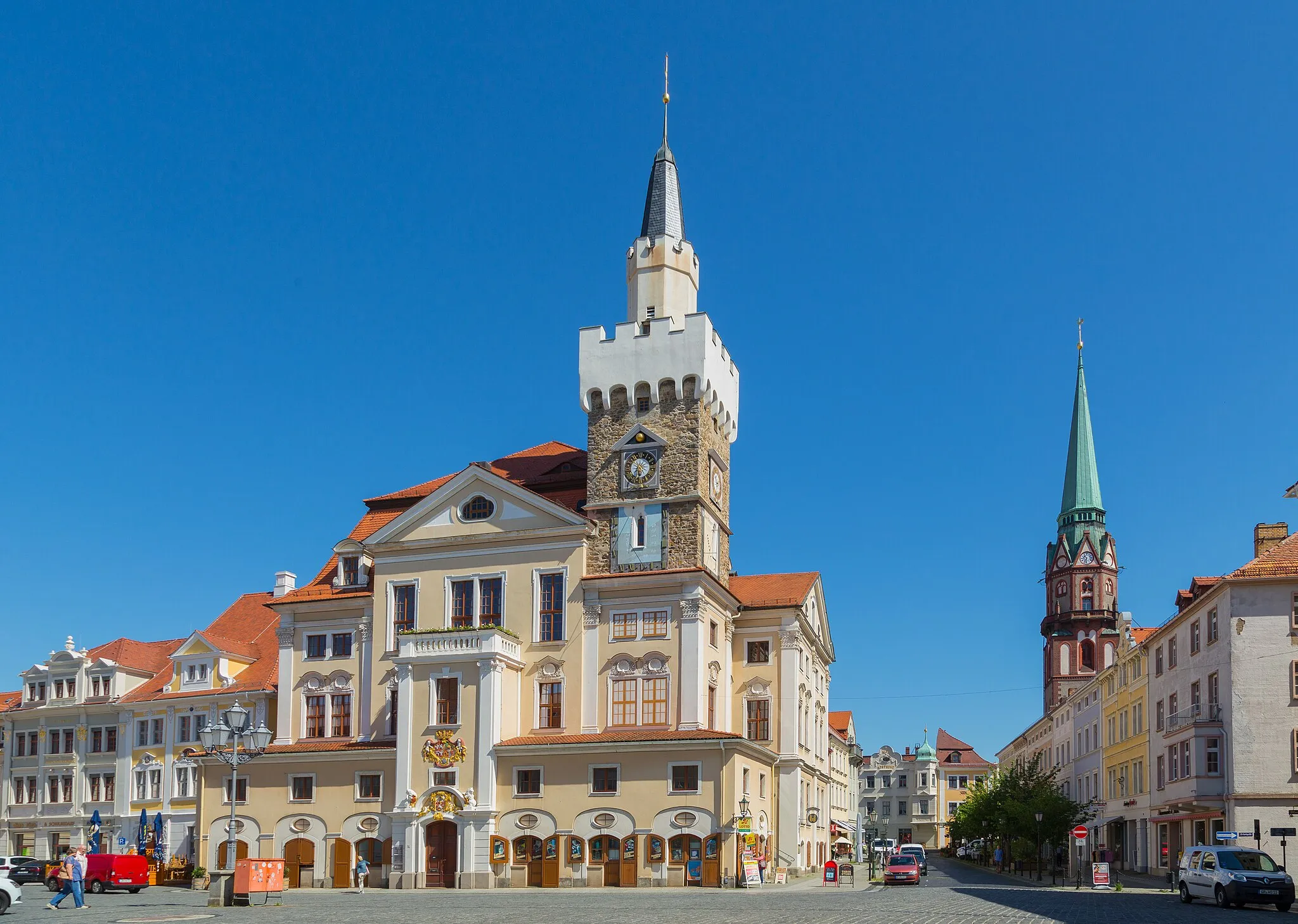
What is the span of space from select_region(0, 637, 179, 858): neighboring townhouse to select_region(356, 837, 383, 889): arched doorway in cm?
2384

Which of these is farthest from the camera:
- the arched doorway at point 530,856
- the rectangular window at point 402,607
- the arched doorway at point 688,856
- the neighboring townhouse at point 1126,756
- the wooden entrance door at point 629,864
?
the neighboring townhouse at point 1126,756

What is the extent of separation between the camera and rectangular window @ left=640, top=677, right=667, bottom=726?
191ft

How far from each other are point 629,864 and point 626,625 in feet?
32.3

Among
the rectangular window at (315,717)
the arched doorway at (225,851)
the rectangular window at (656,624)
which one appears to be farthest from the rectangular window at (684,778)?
the arched doorway at (225,851)

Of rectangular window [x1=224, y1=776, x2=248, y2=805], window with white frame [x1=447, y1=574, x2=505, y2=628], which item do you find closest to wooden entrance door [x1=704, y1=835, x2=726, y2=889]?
window with white frame [x1=447, y1=574, x2=505, y2=628]

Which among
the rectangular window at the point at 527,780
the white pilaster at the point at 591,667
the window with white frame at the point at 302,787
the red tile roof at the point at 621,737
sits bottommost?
the window with white frame at the point at 302,787

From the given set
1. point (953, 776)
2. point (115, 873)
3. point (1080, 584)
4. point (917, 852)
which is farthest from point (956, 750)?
point (115, 873)

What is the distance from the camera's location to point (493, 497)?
61750mm

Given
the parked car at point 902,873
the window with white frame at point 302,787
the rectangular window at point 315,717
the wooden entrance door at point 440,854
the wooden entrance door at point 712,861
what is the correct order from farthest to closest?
the rectangular window at point 315,717
the window with white frame at point 302,787
the parked car at point 902,873
the wooden entrance door at point 440,854
the wooden entrance door at point 712,861

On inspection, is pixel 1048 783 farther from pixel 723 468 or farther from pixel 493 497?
pixel 493 497

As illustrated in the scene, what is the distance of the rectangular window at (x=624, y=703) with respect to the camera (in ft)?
192

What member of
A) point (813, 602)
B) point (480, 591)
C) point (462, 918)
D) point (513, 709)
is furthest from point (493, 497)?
point (462, 918)

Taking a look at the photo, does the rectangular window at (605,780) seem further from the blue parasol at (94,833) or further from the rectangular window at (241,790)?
the blue parasol at (94,833)

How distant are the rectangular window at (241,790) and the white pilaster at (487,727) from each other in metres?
12.9
